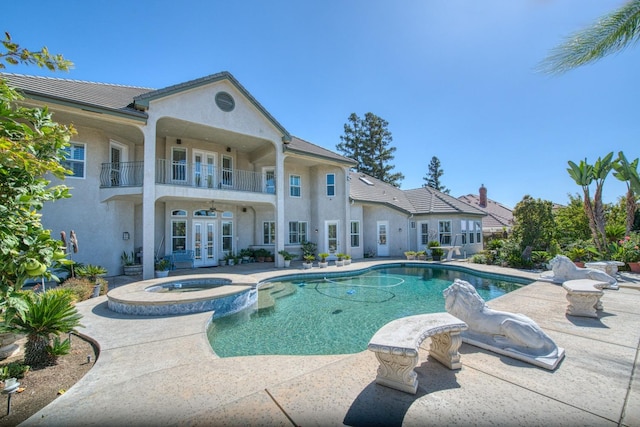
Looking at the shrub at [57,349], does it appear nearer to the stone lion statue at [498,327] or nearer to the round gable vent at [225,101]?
the stone lion statue at [498,327]

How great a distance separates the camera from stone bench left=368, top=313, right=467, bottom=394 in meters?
3.04

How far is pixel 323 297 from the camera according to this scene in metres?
10.2

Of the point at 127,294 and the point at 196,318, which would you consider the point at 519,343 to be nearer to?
the point at 196,318

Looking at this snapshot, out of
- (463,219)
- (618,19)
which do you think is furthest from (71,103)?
(463,219)

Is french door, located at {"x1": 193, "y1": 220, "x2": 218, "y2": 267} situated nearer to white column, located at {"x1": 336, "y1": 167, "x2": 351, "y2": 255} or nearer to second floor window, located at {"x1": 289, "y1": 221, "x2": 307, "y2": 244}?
second floor window, located at {"x1": 289, "y1": 221, "x2": 307, "y2": 244}

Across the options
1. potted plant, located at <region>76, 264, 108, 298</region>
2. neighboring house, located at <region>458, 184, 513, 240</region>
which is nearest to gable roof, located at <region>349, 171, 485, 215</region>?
neighboring house, located at <region>458, 184, 513, 240</region>

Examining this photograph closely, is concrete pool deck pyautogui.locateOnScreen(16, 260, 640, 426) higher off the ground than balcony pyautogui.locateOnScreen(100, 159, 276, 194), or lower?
lower

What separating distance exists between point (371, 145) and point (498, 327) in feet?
132

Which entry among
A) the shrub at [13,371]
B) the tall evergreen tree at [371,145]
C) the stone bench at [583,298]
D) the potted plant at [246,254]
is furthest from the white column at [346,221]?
the tall evergreen tree at [371,145]

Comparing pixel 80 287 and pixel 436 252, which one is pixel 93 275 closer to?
pixel 80 287

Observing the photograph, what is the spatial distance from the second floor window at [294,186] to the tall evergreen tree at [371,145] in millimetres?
24455

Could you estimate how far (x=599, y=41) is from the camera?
673 centimetres

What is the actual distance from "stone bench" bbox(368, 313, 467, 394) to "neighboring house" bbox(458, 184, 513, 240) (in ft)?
81.0

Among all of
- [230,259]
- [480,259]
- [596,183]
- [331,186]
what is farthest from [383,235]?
[596,183]
